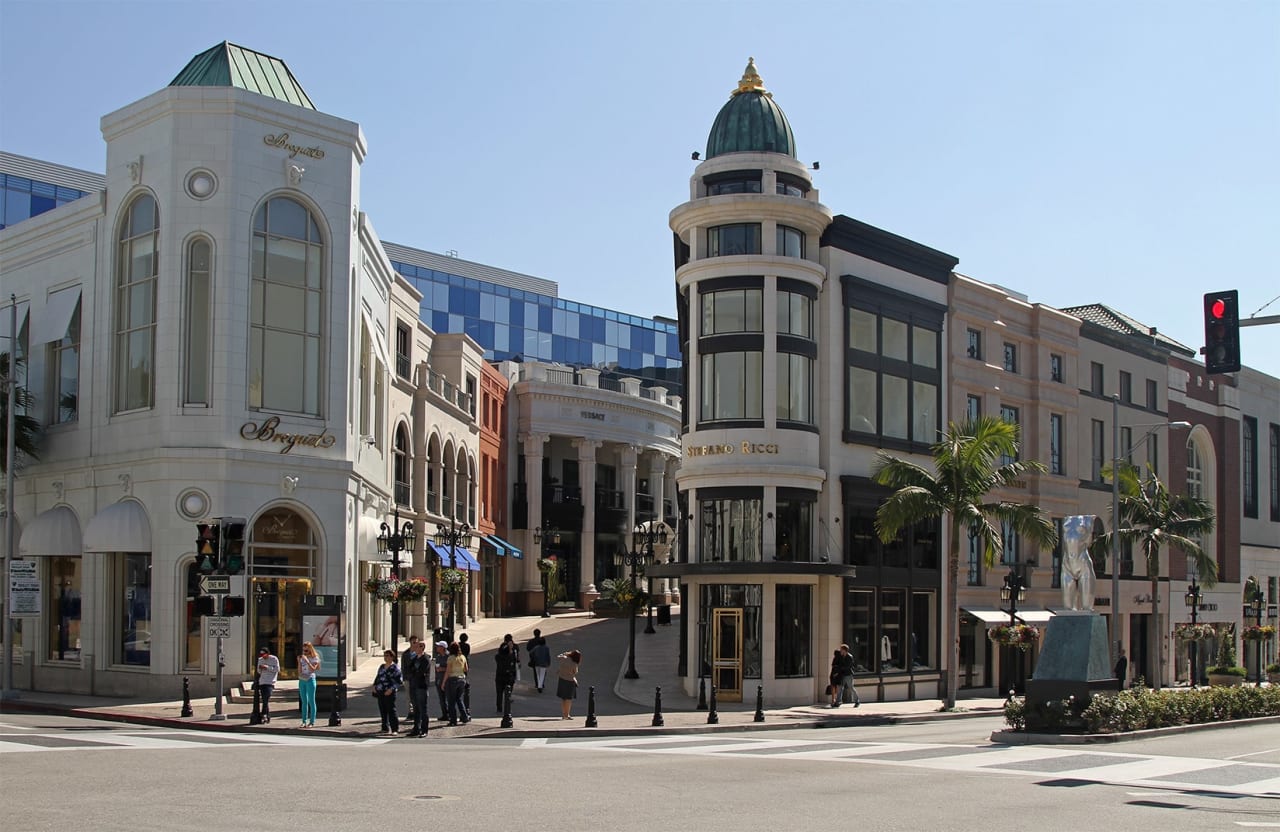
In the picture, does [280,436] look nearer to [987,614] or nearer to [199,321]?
[199,321]

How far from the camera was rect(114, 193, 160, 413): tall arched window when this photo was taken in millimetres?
36125

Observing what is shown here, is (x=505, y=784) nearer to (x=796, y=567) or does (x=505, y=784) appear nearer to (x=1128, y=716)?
(x=1128, y=716)

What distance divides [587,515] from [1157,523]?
30.0 m

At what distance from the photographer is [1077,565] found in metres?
31.9

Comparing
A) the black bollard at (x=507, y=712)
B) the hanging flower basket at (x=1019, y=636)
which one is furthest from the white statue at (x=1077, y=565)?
the black bollard at (x=507, y=712)

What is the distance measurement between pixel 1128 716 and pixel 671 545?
2762 centimetres

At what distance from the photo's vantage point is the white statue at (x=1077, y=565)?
31.4 meters

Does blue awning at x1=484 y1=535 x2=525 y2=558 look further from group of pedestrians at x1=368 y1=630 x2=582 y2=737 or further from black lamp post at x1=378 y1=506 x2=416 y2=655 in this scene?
group of pedestrians at x1=368 y1=630 x2=582 y2=737

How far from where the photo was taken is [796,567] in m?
38.2

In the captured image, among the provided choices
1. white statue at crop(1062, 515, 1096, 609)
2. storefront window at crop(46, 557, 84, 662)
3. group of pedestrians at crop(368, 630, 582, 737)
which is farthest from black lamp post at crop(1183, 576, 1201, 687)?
storefront window at crop(46, 557, 84, 662)

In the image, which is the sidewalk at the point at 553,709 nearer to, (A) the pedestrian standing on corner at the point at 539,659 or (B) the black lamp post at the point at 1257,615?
(A) the pedestrian standing on corner at the point at 539,659

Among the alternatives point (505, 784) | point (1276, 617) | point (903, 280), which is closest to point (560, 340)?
point (1276, 617)

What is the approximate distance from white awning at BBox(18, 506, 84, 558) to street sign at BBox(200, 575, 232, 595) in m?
10.6

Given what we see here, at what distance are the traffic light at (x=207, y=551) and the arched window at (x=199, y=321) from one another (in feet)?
24.3
